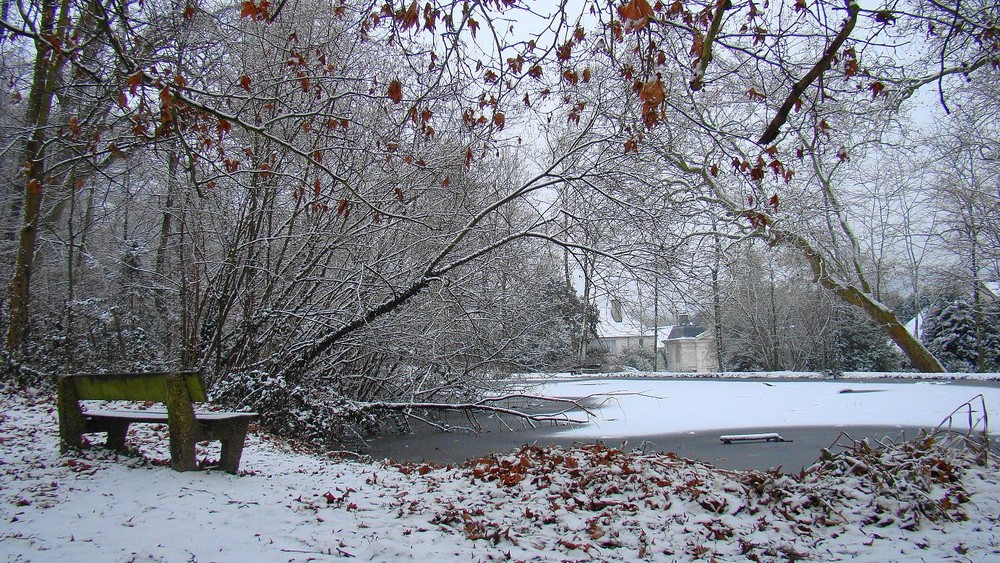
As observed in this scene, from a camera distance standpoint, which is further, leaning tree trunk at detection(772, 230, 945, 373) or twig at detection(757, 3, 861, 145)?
leaning tree trunk at detection(772, 230, 945, 373)

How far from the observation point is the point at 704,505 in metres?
3.79

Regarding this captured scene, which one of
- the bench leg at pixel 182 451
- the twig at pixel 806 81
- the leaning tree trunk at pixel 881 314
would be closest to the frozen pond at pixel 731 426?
the bench leg at pixel 182 451

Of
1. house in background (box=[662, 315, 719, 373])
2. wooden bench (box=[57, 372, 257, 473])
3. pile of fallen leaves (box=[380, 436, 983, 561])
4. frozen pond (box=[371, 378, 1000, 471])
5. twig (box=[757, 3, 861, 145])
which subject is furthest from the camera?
house in background (box=[662, 315, 719, 373])

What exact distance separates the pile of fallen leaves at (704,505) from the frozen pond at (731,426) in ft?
5.59

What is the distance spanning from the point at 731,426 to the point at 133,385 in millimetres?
7495

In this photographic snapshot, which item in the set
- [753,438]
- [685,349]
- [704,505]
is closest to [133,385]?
[704,505]

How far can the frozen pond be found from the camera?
708cm

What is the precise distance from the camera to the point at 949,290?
913 inches

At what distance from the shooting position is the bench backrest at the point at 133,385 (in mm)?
3986

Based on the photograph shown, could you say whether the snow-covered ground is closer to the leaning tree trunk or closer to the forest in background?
the forest in background

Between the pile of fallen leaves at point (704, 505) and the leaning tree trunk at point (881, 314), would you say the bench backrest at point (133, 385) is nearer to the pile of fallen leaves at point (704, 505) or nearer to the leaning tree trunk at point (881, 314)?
the pile of fallen leaves at point (704, 505)

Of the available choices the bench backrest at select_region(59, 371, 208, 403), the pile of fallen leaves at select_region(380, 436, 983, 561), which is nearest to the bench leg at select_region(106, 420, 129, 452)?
the bench backrest at select_region(59, 371, 208, 403)

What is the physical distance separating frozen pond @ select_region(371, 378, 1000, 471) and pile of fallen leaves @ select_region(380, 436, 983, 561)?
5.59 feet

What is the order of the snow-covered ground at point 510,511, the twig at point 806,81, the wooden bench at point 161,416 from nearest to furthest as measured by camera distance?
the twig at point 806,81 → the snow-covered ground at point 510,511 → the wooden bench at point 161,416
